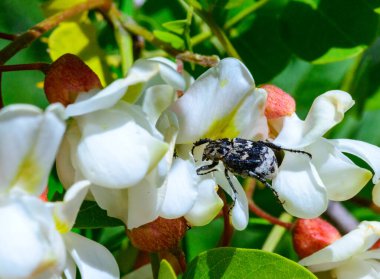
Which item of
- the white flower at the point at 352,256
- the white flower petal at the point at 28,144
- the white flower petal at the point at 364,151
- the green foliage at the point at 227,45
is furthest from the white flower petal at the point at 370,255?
the white flower petal at the point at 28,144

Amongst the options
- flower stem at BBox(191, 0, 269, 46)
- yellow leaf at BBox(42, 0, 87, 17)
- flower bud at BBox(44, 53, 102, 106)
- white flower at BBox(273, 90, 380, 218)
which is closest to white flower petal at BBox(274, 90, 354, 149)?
white flower at BBox(273, 90, 380, 218)

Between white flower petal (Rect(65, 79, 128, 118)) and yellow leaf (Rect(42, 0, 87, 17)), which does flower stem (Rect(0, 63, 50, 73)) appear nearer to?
white flower petal (Rect(65, 79, 128, 118))

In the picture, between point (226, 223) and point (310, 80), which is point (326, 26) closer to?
point (310, 80)

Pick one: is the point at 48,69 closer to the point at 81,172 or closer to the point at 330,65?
the point at 81,172

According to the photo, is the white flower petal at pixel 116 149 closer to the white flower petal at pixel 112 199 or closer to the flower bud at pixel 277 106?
the white flower petal at pixel 112 199

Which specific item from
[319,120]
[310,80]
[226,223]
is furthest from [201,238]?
[319,120]
